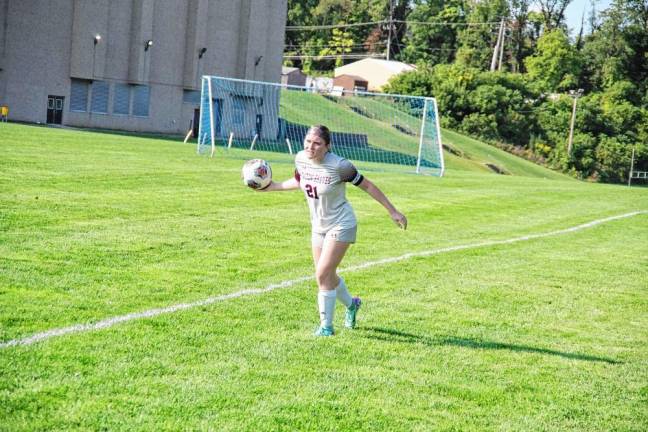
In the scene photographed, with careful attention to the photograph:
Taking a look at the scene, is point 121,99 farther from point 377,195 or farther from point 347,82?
point 377,195

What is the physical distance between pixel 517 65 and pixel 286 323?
4166 inches

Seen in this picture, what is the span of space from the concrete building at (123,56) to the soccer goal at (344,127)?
3.69 metres

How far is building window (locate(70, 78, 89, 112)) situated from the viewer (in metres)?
54.5

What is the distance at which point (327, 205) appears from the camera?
862 cm

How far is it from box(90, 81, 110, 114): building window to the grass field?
123 ft

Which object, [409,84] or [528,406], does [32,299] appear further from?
[409,84]

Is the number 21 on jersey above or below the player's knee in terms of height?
above

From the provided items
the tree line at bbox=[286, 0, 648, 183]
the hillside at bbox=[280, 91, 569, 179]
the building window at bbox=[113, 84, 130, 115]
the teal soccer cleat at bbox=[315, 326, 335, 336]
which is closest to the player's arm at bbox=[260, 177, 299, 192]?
→ the teal soccer cleat at bbox=[315, 326, 335, 336]

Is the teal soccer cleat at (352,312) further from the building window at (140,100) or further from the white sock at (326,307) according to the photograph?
the building window at (140,100)

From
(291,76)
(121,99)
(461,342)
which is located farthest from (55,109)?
(461,342)

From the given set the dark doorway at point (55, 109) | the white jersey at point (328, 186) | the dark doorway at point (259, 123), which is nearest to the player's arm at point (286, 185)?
the white jersey at point (328, 186)

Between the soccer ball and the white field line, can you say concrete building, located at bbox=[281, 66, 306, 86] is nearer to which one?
the white field line

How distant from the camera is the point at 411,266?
43.7 ft

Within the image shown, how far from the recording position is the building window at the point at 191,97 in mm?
61594
